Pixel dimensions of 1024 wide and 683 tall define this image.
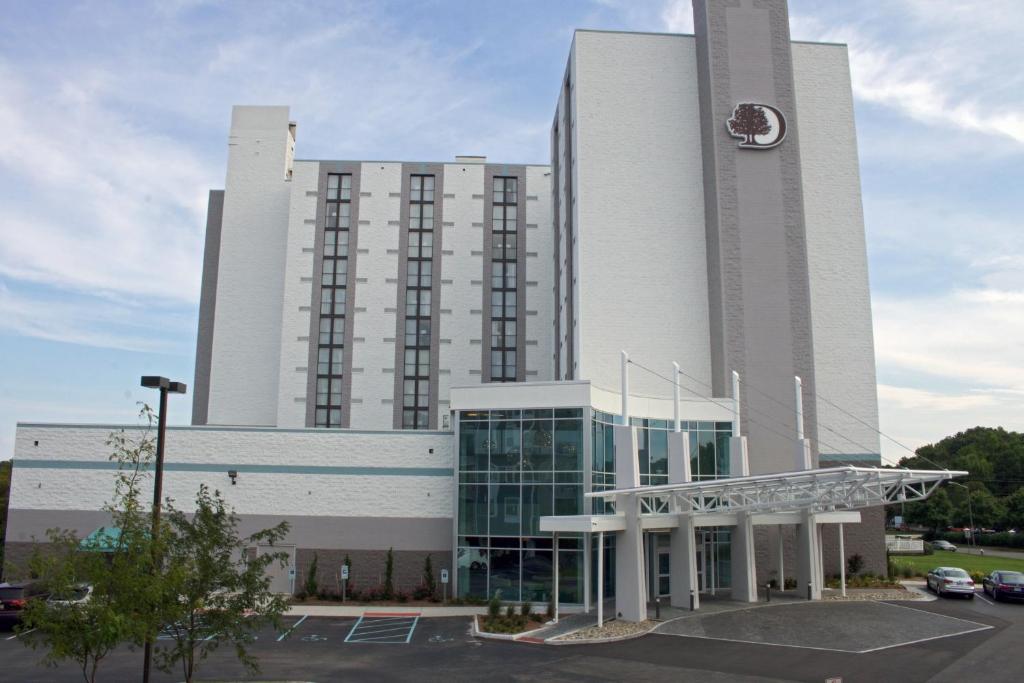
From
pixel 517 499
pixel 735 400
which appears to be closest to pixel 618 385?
pixel 735 400

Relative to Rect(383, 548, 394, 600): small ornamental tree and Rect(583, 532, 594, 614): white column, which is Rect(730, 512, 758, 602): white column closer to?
Rect(583, 532, 594, 614): white column

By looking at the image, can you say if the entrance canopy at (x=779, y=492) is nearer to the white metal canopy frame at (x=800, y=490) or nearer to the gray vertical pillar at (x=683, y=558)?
the white metal canopy frame at (x=800, y=490)

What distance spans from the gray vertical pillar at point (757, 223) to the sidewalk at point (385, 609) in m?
15.3

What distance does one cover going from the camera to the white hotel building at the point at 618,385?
116ft

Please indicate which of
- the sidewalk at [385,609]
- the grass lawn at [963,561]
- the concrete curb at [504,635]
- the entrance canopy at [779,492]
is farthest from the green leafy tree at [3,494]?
the grass lawn at [963,561]

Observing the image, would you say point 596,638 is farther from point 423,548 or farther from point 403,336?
point 403,336

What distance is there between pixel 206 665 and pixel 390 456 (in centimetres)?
1569

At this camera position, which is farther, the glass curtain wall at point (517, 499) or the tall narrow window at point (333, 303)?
the tall narrow window at point (333, 303)

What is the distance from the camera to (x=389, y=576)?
36375mm

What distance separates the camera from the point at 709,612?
31312 mm

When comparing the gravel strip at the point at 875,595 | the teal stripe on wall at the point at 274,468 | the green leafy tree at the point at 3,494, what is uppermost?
the teal stripe on wall at the point at 274,468

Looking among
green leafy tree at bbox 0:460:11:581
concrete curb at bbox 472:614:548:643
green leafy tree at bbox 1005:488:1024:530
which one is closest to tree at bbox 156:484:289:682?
concrete curb at bbox 472:614:548:643

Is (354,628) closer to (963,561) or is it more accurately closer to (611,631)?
(611,631)

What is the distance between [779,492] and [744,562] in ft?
17.1
